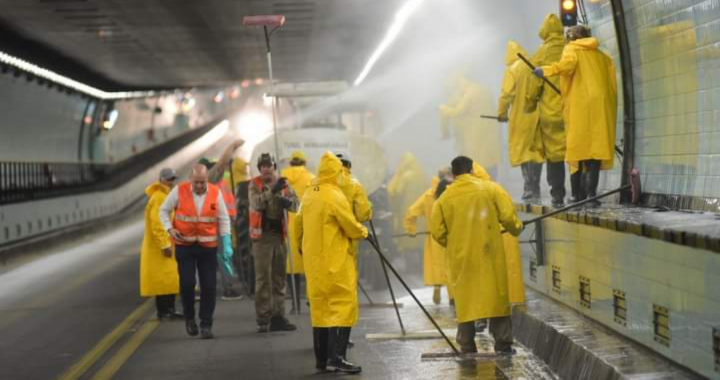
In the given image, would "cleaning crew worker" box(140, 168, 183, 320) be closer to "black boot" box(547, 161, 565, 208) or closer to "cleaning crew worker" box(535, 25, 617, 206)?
"black boot" box(547, 161, 565, 208)

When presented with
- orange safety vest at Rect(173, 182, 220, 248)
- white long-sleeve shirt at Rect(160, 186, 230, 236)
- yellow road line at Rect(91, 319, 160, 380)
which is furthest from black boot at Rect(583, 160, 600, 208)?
yellow road line at Rect(91, 319, 160, 380)

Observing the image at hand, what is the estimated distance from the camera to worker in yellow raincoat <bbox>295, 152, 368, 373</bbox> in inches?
454

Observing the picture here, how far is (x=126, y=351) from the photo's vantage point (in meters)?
13.4

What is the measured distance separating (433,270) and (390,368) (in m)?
6.33

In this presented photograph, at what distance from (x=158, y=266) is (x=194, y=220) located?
2162 mm

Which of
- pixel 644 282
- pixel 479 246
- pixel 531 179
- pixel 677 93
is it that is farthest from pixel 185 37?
pixel 644 282

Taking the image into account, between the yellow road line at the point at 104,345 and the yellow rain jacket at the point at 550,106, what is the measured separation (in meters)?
4.83

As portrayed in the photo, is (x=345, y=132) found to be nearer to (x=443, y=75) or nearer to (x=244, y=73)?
(x=443, y=75)

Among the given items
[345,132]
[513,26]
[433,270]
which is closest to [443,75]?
[345,132]

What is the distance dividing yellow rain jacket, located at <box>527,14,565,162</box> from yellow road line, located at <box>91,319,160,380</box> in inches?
180

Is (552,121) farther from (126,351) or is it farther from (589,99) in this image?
(126,351)

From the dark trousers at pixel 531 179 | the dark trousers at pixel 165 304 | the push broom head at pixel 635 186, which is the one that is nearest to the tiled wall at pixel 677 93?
the push broom head at pixel 635 186

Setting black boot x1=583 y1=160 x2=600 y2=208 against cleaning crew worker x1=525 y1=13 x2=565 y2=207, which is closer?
black boot x1=583 y1=160 x2=600 y2=208

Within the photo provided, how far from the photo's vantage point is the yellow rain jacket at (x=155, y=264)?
1627cm
